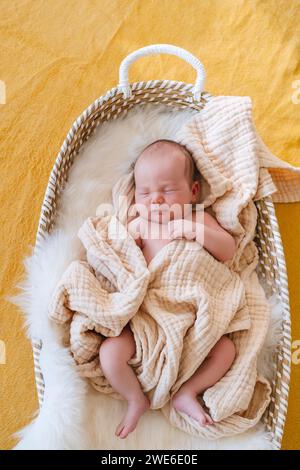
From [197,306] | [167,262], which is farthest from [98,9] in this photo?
[197,306]

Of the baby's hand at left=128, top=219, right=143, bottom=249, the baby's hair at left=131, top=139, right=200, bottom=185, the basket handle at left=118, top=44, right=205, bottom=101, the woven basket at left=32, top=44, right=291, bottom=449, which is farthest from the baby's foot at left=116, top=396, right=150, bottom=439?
the basket handle at left=118, top=44, right=205, bottom=101

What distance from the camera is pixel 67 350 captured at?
125cm

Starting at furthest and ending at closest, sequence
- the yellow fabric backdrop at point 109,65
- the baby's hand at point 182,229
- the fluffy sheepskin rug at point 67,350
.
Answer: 1. the yellow fabric backdrop at point 109,65
2. the baby's hand at point 182,229
3. the fluffy sheepskin rug at point 67,350

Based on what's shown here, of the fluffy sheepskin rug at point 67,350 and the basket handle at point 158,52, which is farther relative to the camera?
the basket handle at point 158,52

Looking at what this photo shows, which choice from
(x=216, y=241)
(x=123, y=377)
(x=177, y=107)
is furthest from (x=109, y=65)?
(x=123, y=377)

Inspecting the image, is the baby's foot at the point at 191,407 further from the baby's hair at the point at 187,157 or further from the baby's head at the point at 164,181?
the baby's hair at the point at 187,157

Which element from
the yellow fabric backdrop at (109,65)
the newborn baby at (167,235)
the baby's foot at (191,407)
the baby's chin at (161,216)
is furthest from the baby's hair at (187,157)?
the baby's foot at (191,407)

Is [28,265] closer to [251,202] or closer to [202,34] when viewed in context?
[251,202]

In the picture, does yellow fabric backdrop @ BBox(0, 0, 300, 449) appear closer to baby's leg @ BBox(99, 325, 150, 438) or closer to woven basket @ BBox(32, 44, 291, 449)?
woven basket @ BBox(32, 44, 291, 449)

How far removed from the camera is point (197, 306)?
1289mm

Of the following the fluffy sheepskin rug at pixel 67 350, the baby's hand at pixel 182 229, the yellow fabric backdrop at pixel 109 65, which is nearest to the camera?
the fluffy sheepskin rug at pixel 67 350

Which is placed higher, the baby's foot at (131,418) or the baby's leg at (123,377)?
the baby's leg at (123,377)

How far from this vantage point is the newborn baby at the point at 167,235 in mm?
1241

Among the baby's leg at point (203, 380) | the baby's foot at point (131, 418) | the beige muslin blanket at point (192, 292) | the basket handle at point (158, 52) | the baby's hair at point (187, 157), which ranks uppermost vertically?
the basket handle at point (158, 52)
